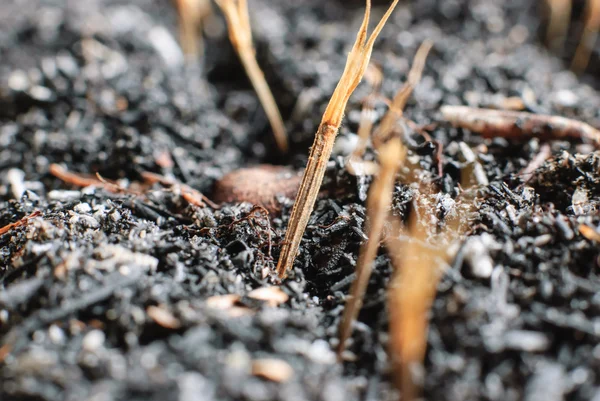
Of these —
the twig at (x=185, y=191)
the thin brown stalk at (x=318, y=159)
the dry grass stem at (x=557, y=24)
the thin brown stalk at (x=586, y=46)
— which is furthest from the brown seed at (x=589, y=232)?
the dry grass stem at (x=557, y=24)

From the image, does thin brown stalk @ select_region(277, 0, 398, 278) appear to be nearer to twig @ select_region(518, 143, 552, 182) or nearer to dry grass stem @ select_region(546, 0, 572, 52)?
twig @ select_region(518, 143, 552, 182)

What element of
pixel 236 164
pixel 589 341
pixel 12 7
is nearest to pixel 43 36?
pixel 12 7

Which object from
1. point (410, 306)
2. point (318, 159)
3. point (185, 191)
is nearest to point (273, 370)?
point (410, 306)

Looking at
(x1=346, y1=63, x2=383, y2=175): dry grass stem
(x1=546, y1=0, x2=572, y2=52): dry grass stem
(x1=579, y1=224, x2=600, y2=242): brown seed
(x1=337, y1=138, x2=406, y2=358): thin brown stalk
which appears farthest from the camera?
(x1=546, y1=0, x2=572, y2=52): dry grass stem

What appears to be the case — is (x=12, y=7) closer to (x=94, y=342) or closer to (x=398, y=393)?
(x=94, y=342)

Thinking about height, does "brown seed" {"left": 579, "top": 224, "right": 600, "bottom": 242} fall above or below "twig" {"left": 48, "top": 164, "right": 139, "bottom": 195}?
above

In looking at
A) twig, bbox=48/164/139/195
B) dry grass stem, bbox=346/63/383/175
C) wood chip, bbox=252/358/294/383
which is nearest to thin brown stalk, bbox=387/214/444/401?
wood chip, bbox=252/358/294/383
